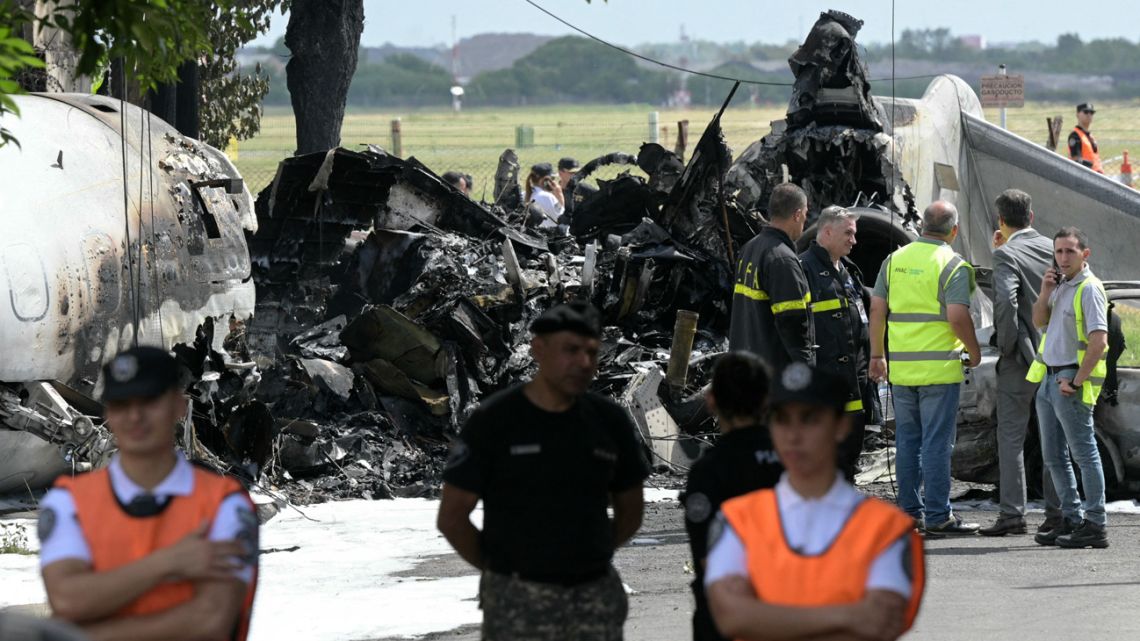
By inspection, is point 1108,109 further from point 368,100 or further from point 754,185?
point 754,185

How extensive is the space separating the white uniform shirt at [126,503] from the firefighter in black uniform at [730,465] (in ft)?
4.72

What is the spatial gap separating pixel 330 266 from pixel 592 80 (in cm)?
11324

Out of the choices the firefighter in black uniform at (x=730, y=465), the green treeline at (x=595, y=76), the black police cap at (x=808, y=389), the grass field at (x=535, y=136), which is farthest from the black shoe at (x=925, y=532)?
the green treeline at (x=595, y=76)

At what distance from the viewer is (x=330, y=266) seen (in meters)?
15.5

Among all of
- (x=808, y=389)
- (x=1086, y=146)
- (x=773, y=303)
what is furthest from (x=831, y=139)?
(x=808, y=389)

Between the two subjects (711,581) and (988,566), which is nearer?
(711,581)

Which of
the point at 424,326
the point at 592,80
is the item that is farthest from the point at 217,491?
the point at 592,80

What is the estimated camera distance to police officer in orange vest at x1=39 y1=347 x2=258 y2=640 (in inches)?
155

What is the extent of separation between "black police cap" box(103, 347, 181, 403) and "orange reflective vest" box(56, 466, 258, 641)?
0.20 m

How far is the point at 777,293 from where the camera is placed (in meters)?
9.44

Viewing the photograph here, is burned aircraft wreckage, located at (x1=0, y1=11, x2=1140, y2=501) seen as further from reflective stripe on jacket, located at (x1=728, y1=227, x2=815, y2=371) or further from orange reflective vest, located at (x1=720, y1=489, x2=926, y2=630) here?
orange reflective vest, located at (x1=720, y1=489, x2=926, y2=630)

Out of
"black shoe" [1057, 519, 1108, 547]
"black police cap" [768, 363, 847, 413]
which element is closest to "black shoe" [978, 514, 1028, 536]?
"black shoe" [1057, 519, 1108, 547]

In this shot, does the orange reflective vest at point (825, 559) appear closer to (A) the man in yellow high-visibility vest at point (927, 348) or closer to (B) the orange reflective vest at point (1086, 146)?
(A) the man in yellow high-visibility vest at point (927, 348)

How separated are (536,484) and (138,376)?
1.22 meters
